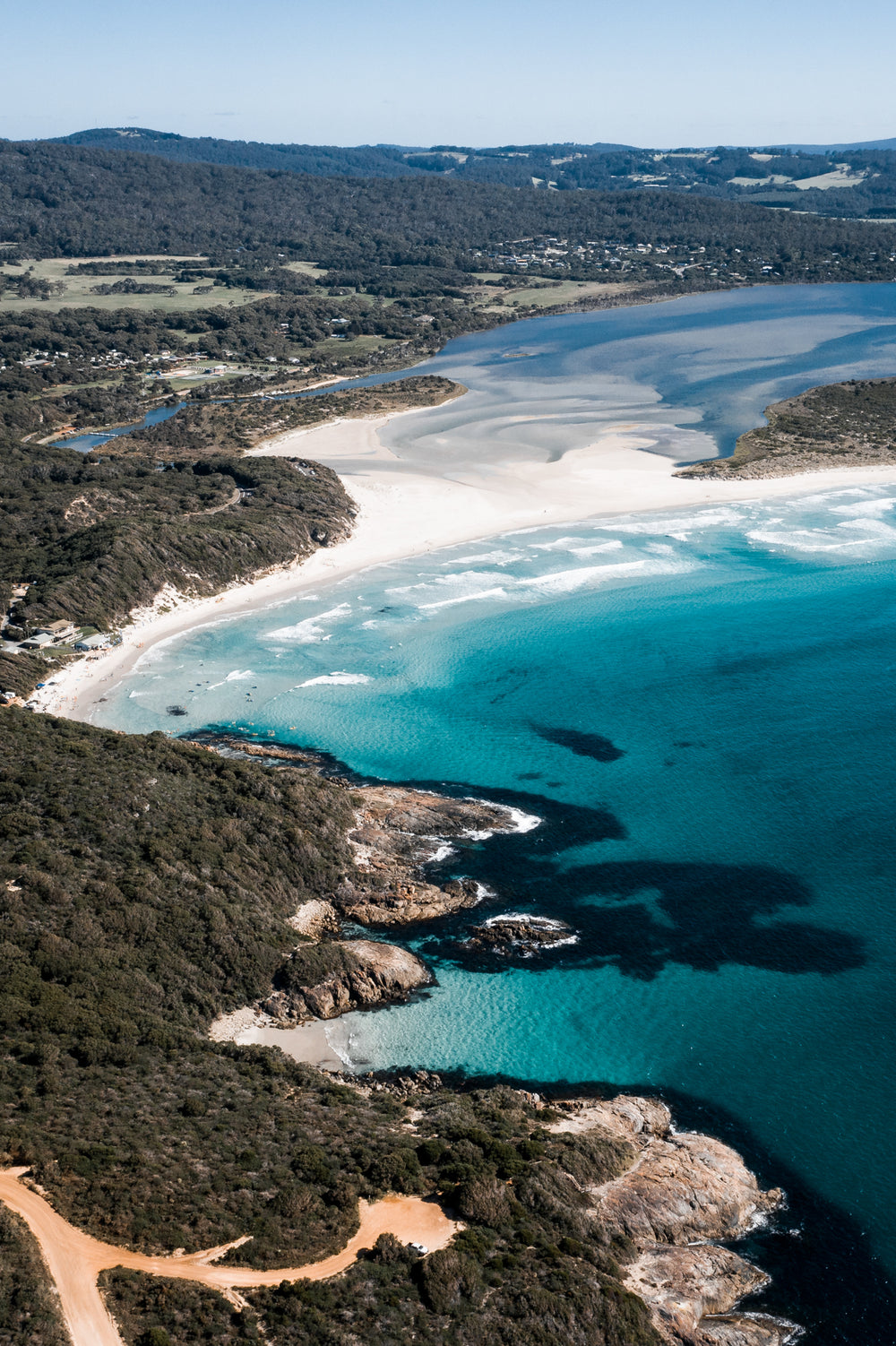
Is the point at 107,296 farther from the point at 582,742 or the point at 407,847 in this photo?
the point at 407,847

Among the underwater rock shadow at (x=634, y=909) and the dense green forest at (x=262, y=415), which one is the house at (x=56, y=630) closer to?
the underwater rock shadow at (x=634, y=909)

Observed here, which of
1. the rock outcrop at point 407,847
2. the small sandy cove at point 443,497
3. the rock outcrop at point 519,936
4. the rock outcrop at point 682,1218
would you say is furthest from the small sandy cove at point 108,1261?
the small sandy cove at point 443,497

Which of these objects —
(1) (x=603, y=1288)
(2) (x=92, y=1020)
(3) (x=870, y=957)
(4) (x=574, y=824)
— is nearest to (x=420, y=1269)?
(1) (x=603, y=1288)

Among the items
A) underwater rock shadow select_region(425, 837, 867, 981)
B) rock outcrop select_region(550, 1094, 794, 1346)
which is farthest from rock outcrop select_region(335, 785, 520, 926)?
rock outcrop select_region(550, 1094, 794, 1346)

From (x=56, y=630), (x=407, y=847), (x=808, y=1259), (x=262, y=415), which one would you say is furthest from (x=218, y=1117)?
(x=262, y=415)

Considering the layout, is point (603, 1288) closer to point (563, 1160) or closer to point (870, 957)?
point (563, 1160)

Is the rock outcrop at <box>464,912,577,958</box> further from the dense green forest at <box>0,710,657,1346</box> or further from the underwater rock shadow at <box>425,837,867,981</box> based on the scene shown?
the dense green forest at <box>0,710,657,1346</box>
